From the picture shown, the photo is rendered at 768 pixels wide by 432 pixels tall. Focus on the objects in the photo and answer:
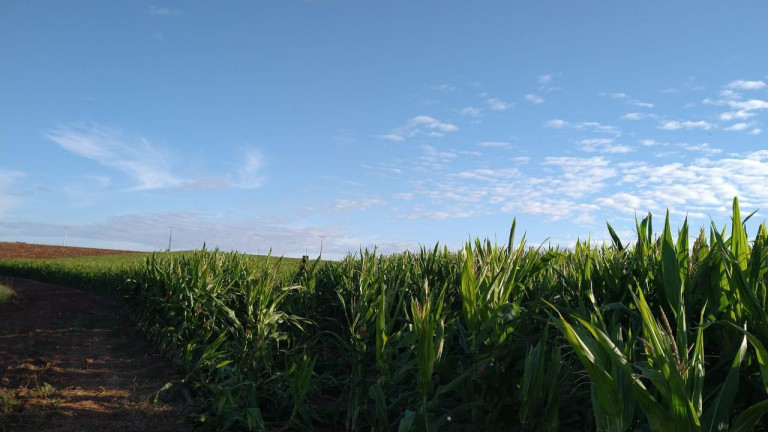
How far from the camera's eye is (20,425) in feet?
17.6

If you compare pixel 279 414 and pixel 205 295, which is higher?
pixel 205 295

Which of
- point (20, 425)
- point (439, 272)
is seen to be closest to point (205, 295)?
point (20, 425)

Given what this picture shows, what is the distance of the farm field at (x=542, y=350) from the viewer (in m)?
2.09

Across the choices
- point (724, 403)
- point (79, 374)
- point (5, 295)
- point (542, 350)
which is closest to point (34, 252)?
point (5, 295)

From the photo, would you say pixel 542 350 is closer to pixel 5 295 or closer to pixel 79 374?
pixel 79 374

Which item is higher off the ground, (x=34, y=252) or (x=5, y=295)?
(x=34, y=252)

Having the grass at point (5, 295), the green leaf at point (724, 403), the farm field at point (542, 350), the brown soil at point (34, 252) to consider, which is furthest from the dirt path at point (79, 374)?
the brown soil at point (34, 252)

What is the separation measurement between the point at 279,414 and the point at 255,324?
143 cm

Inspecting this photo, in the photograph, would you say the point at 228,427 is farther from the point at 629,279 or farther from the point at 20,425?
the point at 629,279

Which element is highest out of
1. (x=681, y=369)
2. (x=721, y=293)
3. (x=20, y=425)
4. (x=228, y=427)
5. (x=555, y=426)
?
(x=721, y=293)

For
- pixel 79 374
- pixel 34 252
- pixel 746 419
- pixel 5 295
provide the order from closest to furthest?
pixel 746 419
pixel 79 374
pixel 5 295
pixel 34 252

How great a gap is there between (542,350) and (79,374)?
6942 mm

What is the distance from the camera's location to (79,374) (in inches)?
287

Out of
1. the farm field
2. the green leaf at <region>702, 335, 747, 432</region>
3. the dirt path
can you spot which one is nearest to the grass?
the dirt path
